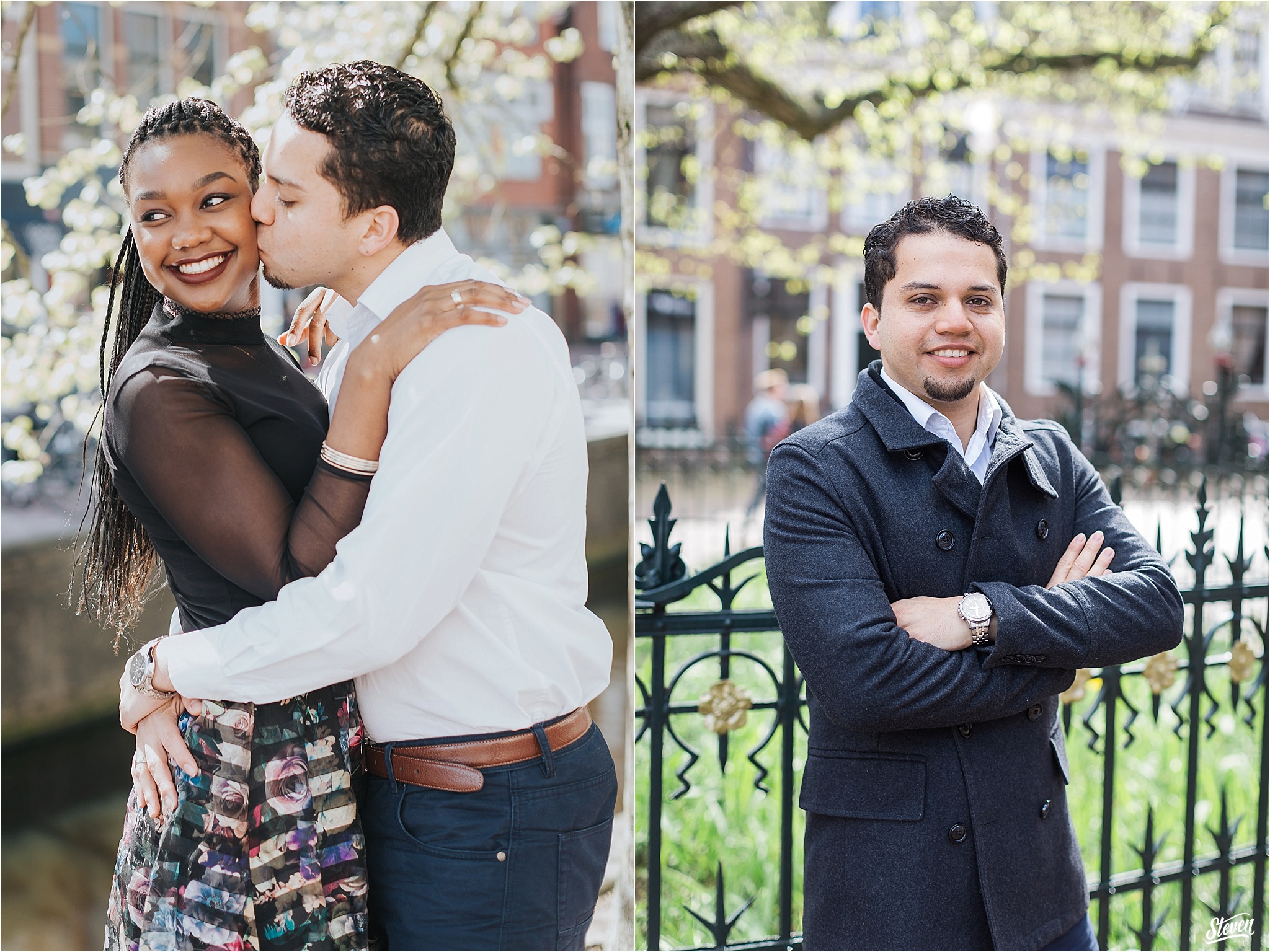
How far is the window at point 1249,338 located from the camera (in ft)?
79.4

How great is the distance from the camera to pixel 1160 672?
10.00 feet

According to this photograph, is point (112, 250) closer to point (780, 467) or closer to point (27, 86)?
point (780, 467)

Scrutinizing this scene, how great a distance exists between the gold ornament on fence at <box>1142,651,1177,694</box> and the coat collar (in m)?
1.36

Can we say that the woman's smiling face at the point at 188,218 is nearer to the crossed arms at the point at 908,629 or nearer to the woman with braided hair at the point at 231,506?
the woman with braided hair at the point at 231,506

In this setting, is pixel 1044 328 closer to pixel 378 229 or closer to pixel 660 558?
pixel 660 558

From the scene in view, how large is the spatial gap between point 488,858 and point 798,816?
2.17 meters

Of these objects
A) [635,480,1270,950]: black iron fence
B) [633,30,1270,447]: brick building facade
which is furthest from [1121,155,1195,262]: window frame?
[635,480,1270,950]: black iron fence

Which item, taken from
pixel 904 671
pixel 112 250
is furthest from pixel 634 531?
pixel 112 250

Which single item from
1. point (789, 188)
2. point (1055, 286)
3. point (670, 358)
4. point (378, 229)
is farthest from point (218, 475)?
point (1055, 286)

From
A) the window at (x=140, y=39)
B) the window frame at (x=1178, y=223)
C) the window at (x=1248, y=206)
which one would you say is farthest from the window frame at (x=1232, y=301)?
the window at (x=140, y=39)

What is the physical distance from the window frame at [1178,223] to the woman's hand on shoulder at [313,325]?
83.4 ft

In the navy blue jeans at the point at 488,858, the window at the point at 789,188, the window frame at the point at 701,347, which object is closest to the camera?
the navy blue jeans at the point at 488,858

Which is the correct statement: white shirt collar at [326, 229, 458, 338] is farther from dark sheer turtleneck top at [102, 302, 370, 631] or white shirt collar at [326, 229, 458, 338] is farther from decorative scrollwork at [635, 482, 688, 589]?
decorative scrollwork at [635, 482, 688, 589]

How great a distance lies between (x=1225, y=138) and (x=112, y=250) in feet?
89.5
